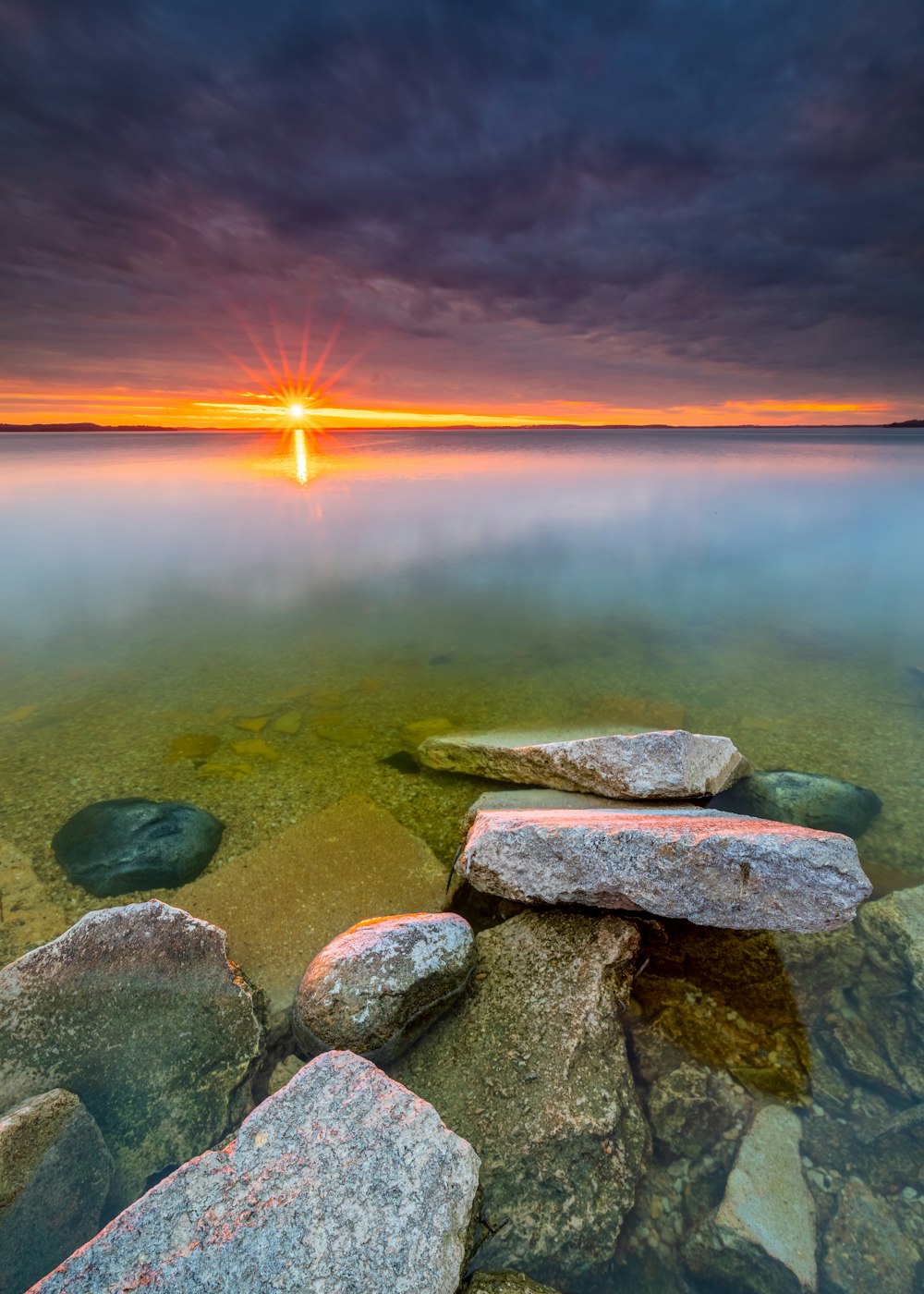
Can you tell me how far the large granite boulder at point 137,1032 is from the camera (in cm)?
408

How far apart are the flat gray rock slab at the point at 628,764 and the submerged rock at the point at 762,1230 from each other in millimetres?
3076

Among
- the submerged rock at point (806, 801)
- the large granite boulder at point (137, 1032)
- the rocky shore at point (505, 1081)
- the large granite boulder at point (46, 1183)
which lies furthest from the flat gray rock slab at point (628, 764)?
the large granite boulder at point (46, 1183)

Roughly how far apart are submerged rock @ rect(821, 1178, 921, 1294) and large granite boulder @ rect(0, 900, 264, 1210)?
3731 mm

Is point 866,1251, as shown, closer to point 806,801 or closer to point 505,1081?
point 505,1081

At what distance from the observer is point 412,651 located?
13.2 meters

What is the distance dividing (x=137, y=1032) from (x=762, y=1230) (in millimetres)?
4148

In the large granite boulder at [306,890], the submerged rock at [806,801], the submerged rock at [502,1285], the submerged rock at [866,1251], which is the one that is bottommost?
the submerged rock at [866,1251]

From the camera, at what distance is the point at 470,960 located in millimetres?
4883

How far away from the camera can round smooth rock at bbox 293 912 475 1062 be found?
437 centimetres

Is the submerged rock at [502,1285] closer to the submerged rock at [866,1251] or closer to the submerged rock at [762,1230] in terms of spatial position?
the submerged rock at [762,1230]

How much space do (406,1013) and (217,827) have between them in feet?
11.8

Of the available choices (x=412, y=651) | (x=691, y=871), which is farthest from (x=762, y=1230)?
(x=412, y=651)

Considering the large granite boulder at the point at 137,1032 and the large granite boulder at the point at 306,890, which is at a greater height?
the large granite boulder at the point at 137,1032

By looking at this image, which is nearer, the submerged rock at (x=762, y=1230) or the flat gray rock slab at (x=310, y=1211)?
the flat gray rock slab at (x=310, y=1211)
